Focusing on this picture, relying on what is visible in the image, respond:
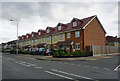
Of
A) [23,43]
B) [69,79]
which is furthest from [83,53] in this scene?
[23,43]

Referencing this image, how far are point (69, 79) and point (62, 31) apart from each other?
Result: 27365 mm

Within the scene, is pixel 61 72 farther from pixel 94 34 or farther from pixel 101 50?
pixel 94 34

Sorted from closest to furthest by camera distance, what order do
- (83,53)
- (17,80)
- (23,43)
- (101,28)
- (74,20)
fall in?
(17,80) → (83,53) → (74,20) → (101,28) → (23,43)

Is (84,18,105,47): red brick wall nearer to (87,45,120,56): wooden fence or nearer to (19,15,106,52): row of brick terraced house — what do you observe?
(19,15,106,52): row of brick terraced house

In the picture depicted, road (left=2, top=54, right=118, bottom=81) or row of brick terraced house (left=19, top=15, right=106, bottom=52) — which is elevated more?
row of brick terraced house (left=19, top=15, right=106, bottom=52)

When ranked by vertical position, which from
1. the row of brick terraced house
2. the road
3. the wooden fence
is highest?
the row of brick terraced house

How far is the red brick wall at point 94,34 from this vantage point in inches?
1123

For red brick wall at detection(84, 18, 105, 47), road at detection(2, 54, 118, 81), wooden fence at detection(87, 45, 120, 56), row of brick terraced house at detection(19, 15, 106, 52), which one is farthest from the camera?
red brick wall at detection(84, 18, 105, 47)

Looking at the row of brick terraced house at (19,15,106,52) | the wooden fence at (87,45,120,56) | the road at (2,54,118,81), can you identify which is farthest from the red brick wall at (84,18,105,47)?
the road at (2,54,118,81)

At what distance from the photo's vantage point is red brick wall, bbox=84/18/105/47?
28.5 meters

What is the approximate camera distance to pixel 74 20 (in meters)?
31.4

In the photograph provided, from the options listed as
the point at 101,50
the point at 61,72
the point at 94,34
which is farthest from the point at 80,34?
the point at 61,72

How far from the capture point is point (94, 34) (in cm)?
3091

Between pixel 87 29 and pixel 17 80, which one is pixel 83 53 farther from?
pixel 17 80
